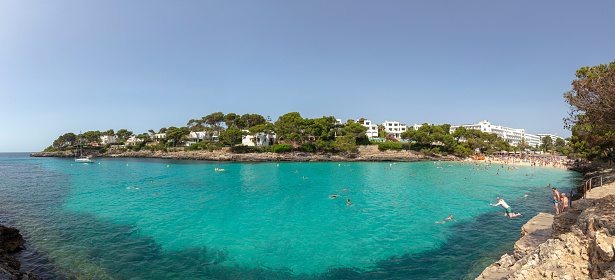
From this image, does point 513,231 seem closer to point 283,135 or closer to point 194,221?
point 194,221

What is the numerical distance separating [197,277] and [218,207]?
12138 millimetres

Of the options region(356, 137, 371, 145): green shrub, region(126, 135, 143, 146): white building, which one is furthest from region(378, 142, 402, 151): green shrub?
region(126, 135, 143, 146): white building

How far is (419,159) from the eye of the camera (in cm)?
8075

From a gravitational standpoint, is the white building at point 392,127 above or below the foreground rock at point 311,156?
above

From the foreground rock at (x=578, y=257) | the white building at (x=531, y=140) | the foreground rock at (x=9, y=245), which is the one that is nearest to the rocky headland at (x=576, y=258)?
the foreground rock at (x=578, y=257)

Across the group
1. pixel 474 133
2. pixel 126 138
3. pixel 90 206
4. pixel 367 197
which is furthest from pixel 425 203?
pixel 126 138

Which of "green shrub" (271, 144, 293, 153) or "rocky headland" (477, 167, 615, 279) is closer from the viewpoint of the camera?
"rocky headland" (477, 167, 615, 279)

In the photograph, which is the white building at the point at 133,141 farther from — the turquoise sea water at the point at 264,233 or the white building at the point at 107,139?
the turquoise sea water at the point at 264,233

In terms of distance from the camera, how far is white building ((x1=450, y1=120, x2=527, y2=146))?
424ft

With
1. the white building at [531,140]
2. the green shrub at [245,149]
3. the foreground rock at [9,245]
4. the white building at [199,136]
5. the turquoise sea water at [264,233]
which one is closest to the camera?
the foreground rock at [9,245]

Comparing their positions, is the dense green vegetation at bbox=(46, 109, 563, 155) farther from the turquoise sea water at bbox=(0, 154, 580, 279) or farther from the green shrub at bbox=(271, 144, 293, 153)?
the turquoise sea water at bbox=(0, 154, 580, 279)

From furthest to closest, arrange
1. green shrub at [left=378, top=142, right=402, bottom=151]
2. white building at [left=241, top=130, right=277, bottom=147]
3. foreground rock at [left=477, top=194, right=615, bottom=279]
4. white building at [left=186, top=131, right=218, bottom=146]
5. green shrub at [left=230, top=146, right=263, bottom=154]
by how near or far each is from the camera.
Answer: white building at [left=186, top=131, right=218, bottom=146] < white building at [left=241, top=130, right=277, bottom=147] < green shrub at [left=378, top=142, right=402, bottom=151] < green shrub at [left=230, top=146, right=263, bottom=154] < foreground rock at [left=477, top=194, right=615, bottom=279]

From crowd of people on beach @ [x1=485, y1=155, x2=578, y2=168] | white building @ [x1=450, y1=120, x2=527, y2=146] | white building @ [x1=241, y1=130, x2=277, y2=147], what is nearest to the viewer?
crowd of people on beach @ [x1=485, y1=155, x2=578, y2=168]

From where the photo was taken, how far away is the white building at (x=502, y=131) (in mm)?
129125
